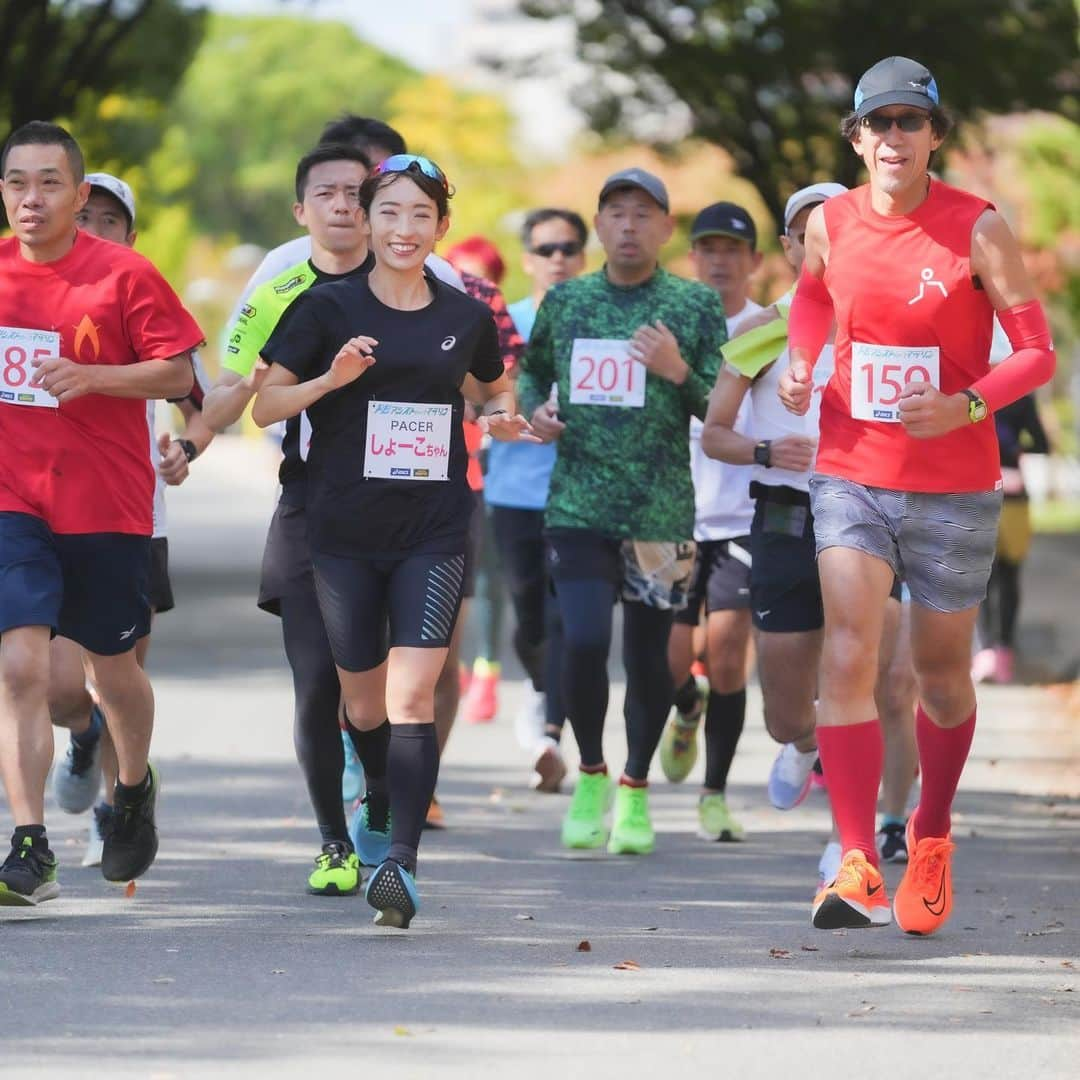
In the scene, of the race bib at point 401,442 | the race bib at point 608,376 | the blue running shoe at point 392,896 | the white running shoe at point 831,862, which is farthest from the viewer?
the race bib at point 608,376

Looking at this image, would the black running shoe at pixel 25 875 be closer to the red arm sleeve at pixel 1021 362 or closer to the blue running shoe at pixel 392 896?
the blue running shoe at pixel 392 896

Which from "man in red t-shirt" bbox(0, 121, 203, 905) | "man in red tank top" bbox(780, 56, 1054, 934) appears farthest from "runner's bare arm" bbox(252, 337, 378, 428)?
"man in red tank top" bbox(780, 56, 1054, 934)

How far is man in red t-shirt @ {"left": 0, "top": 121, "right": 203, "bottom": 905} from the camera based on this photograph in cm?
714

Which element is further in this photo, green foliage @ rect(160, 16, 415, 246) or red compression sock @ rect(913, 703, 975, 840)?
green foliage @ rect(160, 16, 415, 246)

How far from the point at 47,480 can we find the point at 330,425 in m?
0.79

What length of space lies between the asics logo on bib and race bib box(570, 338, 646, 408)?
2.05 meters

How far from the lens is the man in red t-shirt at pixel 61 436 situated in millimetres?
7145

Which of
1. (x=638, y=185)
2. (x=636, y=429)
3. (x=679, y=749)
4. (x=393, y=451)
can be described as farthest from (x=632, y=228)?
(x=679, y=749)

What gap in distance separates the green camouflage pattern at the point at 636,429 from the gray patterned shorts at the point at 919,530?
184cm

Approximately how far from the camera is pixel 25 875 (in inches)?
276

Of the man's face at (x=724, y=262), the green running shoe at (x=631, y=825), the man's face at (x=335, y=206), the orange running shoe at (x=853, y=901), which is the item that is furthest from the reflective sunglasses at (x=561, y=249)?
the orange running shoe at (x=853, y=901)

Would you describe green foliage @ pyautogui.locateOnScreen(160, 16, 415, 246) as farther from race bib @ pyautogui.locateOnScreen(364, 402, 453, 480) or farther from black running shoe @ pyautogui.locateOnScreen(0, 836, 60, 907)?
black running shoe @ pyautogui.locateOnScreen(0, 836, 60, 907)

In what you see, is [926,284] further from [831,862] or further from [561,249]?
[561,249]

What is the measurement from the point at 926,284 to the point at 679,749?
4237mm
